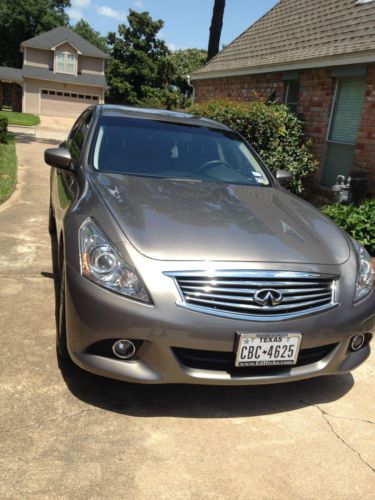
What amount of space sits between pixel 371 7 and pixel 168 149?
705cm

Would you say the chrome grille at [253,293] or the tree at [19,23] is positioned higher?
the tree at [19,23]

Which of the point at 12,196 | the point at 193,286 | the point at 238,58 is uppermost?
the point at 238,58

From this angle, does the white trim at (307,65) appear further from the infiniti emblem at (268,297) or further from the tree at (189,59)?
the tree at (189,59)

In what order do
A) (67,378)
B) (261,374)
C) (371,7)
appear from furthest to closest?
1. (371,7)
2. (67,378)
3. (261,374)

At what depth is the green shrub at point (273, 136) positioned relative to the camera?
29.4ft

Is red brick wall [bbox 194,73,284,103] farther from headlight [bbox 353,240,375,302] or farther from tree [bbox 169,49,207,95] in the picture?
tree [bbox 169,49,207,95]

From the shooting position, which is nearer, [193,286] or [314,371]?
[193,286]

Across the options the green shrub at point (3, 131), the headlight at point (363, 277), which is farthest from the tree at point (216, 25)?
the headlight at point (363, 277)

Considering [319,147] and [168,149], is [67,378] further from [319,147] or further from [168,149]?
[319,147]

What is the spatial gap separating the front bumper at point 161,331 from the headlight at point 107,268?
0.14 feet

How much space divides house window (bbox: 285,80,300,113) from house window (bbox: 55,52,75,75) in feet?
114

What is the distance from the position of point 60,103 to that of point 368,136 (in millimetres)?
36263

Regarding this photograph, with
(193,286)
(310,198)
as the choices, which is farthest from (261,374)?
(310,198)

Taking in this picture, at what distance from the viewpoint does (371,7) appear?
8.90 metres
